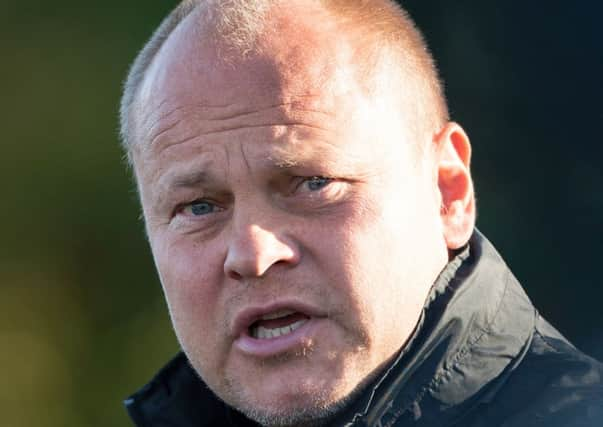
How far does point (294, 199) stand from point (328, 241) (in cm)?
12

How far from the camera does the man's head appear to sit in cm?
254

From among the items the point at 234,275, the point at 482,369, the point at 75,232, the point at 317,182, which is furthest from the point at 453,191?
the point at 75,232

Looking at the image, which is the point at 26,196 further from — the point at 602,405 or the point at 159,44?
the point at 602,405

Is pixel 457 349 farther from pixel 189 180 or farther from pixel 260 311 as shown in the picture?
pixel 189 180

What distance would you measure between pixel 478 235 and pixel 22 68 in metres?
3.62

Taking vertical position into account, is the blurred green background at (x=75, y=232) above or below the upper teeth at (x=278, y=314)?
below

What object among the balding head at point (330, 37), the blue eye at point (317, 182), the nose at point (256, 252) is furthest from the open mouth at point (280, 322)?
the balding head at point (330, 37)

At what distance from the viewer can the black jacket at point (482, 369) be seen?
8.02 ft

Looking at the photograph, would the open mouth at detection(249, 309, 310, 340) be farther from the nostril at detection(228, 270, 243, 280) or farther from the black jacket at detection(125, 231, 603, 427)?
the black jacket at detection(125, 231, 603, 427)

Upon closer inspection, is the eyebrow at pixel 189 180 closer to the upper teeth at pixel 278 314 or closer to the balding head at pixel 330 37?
the balding head at pixel 330 37

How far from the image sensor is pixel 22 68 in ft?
19.4

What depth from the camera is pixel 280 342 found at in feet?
8.35

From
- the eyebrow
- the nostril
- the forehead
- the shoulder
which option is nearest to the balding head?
the forehead

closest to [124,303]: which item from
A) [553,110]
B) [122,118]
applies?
[553,110]
